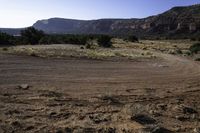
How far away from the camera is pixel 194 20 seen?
14962cm

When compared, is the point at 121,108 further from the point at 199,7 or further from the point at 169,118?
the point at 199,7

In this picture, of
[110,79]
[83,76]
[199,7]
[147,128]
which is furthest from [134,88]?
[199,7]

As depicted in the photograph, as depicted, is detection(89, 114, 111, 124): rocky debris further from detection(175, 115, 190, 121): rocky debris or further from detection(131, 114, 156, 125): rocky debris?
detection(175, 115, 190, 121): rocky debris

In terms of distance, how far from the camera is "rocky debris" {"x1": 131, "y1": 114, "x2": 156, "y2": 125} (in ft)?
38.7

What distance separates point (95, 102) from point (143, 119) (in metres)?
3.07

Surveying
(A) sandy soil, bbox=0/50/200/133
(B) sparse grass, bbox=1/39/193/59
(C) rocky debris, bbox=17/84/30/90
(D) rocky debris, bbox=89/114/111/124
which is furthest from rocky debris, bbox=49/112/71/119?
(B) sparse grass, bbox=1/39/193/59

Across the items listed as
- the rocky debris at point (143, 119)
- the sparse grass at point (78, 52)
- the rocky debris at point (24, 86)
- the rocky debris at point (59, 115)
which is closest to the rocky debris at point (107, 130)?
the rocky debris at point (143, 119)

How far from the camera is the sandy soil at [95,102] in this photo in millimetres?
11273

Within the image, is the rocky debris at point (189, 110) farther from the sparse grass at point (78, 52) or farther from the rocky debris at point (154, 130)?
the sparse grass at point (78, 52)

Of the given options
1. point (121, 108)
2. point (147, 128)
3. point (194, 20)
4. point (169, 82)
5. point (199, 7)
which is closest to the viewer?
point (147, 128)

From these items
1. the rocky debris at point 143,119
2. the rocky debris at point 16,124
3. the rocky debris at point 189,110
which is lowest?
the rocky debris at point 189,110

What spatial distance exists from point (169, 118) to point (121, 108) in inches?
73.6

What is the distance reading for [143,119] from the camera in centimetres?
1198

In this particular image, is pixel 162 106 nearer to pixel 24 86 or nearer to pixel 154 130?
pixel 154 130
